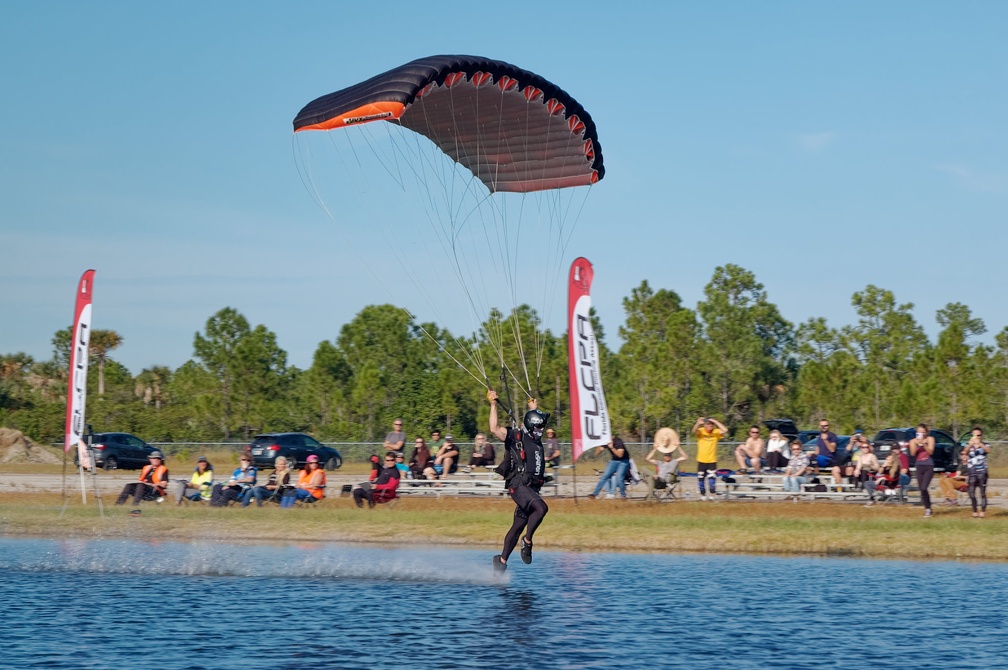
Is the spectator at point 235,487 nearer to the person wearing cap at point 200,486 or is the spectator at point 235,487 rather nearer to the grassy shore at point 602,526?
the person wearing cap at point 200,486

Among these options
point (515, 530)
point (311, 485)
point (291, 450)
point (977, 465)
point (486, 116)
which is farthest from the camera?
point (291, 450)

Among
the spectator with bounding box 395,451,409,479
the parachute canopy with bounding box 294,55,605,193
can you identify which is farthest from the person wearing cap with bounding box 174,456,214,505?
the parachute canopy with bounding box 294,55,605,193

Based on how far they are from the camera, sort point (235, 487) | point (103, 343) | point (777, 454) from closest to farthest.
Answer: point (235, 487), point (777, 454), point (103, 343)

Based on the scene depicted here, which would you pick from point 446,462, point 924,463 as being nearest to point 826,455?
point 924,463

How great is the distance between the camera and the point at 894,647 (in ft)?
38.8

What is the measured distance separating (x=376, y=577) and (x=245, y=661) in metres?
5.81

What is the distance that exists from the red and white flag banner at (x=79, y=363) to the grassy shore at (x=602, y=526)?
1777 mm

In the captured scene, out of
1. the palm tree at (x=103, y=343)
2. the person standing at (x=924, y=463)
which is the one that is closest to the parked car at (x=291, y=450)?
the person standing at (x=924, y=463)

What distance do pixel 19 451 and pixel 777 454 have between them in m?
37.0

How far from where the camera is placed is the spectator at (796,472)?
26016 mm

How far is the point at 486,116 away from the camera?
21031mm

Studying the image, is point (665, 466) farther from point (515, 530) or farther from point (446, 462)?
point (515, 530)

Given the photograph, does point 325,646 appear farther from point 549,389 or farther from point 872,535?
point 549,389

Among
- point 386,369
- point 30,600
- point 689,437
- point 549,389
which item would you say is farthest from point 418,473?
point 386,369
